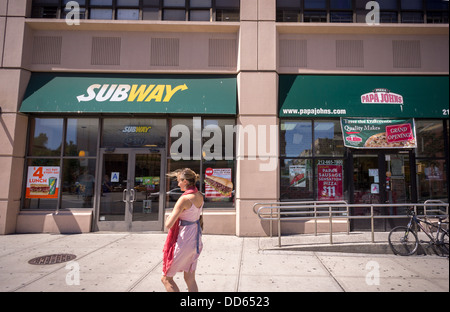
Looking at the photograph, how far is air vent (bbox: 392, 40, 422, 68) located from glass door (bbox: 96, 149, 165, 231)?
7927mm

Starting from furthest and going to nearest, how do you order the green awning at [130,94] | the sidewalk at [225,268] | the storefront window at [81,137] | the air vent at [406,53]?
1. the storefront window at [81,137]
2. the air vent at [406,53]
3. the green awning at [130,94]
4. the sidewalk at [225,268]

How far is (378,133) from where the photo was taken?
7.77 meters

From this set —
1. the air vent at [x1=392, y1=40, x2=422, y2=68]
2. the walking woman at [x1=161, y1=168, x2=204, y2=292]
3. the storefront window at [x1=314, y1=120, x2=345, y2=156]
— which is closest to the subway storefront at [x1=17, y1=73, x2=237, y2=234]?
the storefront window at [x1=314, y1=120, x2=345, y2=156]

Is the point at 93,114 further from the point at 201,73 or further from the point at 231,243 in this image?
the point at 231,243

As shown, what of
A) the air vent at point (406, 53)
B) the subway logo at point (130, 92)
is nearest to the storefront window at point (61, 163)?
the subway logo at point (130, 92)

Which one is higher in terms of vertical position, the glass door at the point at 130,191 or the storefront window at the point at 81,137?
the storefront window at the point at 81,137

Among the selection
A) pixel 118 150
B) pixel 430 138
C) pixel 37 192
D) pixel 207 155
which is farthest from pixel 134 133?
pixel 430 138

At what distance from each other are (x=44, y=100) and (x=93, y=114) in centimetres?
134

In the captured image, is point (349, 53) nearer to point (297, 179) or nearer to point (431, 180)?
point (297, 179)

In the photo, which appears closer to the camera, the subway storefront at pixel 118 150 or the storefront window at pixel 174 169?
the subway storefront at pixel 118 150

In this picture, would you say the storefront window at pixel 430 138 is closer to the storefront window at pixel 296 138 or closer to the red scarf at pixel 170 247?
the storefront window at pixel 296 138

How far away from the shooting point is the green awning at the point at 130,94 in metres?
7.62

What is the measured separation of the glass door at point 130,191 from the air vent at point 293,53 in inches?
191

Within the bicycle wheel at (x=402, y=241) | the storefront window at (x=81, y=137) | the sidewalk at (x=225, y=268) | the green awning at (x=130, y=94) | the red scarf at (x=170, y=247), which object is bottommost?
the sidewalk at (x=225, y=268)
